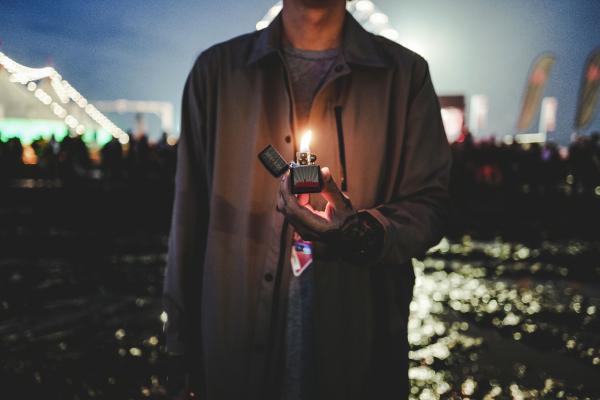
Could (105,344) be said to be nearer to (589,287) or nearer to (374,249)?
(374,249)

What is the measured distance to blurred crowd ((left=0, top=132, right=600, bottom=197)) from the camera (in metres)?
14.6

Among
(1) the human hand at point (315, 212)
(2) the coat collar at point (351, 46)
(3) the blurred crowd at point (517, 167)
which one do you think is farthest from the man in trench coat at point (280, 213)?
(3) the blurred crowd at point (517, 167)

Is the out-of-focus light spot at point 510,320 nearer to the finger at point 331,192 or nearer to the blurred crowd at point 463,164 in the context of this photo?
the finger at point 331,192

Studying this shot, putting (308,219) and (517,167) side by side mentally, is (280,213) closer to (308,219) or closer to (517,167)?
(308,219)

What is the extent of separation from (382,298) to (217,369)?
70cm

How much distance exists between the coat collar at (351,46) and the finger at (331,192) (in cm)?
64

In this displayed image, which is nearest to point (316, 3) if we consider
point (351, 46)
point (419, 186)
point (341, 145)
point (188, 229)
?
point (351, 46)

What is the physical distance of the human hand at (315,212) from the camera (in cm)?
120

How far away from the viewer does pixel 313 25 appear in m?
1.67

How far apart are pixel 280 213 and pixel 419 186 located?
1.74ft

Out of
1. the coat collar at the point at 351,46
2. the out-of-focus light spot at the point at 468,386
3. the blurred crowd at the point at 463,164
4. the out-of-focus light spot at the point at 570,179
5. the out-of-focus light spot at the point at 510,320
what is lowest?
the out-of-focus light spot at the point at 510,320

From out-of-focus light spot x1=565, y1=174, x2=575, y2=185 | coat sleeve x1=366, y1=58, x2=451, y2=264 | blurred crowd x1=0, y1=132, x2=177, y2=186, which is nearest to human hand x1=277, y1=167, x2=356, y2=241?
coat sleeve x1=366, y1=58, x2=451, y2=264

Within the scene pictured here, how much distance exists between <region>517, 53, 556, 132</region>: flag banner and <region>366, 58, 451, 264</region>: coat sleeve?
38.8 m

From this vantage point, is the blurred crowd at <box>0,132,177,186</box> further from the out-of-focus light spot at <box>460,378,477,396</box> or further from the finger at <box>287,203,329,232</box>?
the finger at <box>287,203,329,232</box>
